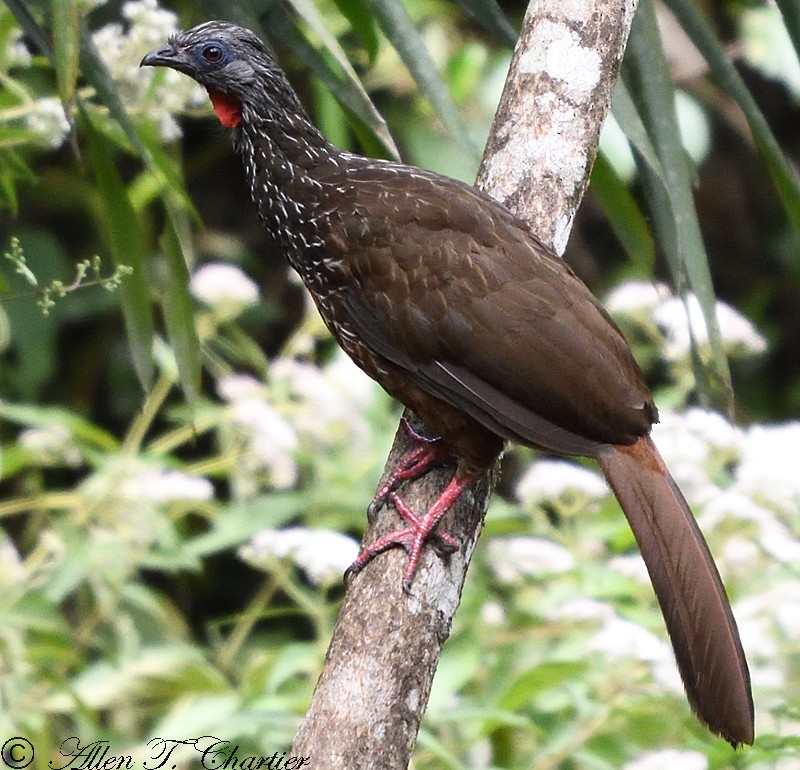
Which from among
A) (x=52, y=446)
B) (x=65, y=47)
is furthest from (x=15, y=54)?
(x=52, y=446)

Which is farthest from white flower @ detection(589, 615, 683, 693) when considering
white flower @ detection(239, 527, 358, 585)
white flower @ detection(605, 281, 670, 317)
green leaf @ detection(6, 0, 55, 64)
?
green leaf @ detection(6, 0, 55, 64)

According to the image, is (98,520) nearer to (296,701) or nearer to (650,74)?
(296,701)

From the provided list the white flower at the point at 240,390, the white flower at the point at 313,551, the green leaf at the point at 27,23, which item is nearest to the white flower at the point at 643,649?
the white flower at the point at 313,551

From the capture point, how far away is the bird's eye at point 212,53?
8.66 ft

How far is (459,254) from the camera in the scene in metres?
2.42

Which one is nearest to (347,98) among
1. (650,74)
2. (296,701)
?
(650,74)

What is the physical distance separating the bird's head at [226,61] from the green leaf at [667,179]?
2.42ft

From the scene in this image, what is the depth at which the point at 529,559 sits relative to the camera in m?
3.00

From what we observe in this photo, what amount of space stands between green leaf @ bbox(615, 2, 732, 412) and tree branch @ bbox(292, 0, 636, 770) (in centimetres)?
5

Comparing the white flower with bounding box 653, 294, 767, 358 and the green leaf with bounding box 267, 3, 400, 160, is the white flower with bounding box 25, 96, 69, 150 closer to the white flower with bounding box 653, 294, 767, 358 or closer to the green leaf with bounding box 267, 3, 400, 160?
the green leaf with bounding box 267, 3, 400, 160

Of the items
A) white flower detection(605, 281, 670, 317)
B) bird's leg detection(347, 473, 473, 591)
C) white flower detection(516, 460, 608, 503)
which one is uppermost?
white flower detection(605, 281, 670, 317)

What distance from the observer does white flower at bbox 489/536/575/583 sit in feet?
9.66

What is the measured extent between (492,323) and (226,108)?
78 centimetres

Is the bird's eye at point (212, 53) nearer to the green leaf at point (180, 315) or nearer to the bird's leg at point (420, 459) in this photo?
the green leaf at point (180, 315)
